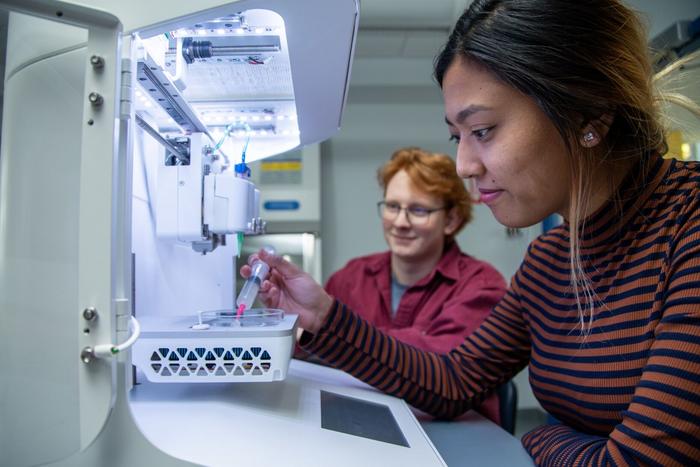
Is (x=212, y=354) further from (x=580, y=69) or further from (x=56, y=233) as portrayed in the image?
(x=580, y=69)

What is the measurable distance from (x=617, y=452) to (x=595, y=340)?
0.61ft

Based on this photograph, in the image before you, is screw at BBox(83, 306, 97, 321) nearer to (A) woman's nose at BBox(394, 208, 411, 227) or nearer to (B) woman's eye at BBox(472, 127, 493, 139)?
(B) woman's eye at BBox(472, 127, 493, 139)

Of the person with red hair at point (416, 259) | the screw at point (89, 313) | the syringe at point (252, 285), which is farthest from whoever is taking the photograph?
the person with red hair at point (416, 259)

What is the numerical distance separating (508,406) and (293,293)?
0.89m

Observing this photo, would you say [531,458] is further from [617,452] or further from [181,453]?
[181,453]

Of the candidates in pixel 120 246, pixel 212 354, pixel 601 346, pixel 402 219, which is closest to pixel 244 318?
pixel 212 354

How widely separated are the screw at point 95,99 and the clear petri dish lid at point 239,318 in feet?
1.10

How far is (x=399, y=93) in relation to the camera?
110 inches

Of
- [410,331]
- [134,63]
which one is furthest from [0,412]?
[410,331]

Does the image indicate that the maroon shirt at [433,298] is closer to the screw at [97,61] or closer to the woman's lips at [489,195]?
the woman's lips at [489,195]

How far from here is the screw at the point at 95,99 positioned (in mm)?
535

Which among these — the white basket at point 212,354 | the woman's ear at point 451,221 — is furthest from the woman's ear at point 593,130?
the woman's ear at point 451,221

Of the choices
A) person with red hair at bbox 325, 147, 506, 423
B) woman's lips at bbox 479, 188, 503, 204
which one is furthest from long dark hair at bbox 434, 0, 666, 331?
person with red hair at bbox 325, 147, 506, 423

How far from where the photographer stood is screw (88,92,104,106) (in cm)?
53
